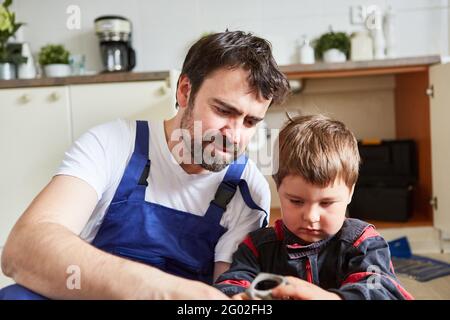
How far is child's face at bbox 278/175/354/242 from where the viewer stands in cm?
81

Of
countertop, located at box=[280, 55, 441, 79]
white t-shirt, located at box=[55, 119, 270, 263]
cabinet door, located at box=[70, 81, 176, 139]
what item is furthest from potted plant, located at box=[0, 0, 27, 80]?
white t-shirt, located at box=[55, 119, 270, 263]

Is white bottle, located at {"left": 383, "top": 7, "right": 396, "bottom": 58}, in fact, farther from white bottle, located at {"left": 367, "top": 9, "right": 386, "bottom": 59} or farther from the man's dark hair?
the man's dark hair

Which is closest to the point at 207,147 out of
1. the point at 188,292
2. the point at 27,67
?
the point at 188,292

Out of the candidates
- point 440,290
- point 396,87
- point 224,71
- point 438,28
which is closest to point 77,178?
point 224,71

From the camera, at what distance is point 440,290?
5.08ft

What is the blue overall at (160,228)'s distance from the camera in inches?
36.9

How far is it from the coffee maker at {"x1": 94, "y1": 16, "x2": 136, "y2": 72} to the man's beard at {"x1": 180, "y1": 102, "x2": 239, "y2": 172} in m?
1.37

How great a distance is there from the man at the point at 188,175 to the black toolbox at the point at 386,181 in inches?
49.9

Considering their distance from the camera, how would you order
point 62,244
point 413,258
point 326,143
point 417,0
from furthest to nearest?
point 417,0 → point 413,258 → point 326,143 → point 62,244

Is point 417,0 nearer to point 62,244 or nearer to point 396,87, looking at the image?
point 396,87

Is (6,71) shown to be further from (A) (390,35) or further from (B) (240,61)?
(A) (390,35)

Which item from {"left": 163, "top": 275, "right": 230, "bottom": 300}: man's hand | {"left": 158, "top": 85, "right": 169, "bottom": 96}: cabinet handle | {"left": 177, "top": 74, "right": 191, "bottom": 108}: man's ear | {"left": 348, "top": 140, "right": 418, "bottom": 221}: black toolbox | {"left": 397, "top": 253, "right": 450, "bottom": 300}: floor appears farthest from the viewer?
{"left": 348, "top": 140, "right": 418, "bottom": 221}: black toolbox

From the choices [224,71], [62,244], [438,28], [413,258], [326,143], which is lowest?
[413,258]
